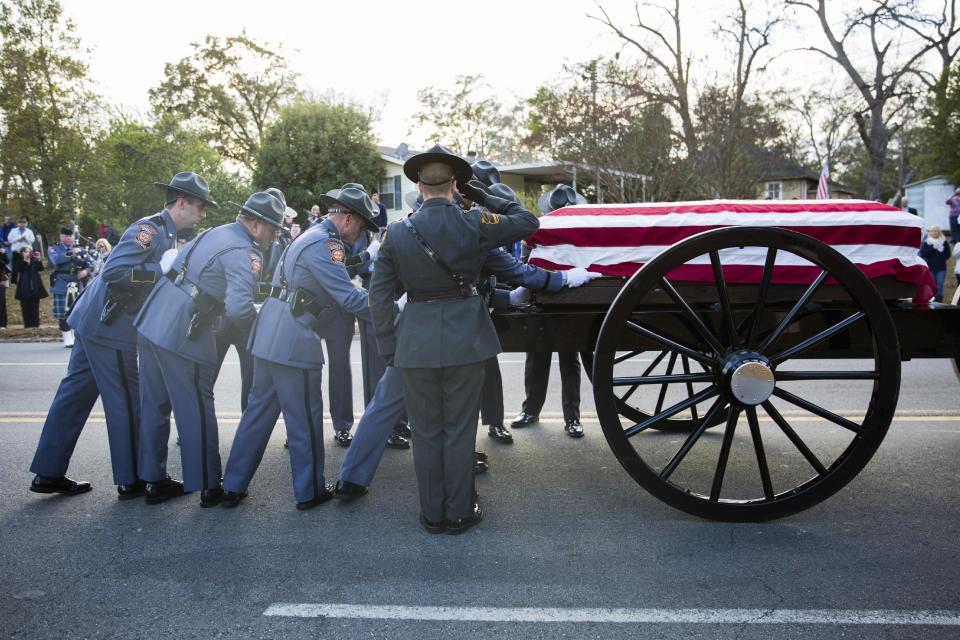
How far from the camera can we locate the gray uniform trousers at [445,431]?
338cm

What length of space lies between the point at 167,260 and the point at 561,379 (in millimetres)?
2818

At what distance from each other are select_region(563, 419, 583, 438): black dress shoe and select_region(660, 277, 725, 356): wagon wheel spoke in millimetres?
1945

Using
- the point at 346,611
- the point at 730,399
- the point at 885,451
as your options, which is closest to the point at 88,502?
the point at 346,611

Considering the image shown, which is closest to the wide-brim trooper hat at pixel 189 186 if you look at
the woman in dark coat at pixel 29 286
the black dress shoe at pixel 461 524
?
the black dress shoe at pixel 461 524

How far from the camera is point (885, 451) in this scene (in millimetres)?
4445

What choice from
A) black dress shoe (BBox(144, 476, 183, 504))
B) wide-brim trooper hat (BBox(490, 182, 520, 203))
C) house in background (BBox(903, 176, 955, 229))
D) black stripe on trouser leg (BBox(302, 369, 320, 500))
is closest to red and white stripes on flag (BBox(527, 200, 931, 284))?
wide-brim trooper hat (BBox(490, 182, 520, 203))

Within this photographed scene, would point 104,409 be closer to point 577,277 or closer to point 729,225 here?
point 577,277

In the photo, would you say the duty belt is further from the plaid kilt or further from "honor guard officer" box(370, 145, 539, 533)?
the plaid kilt

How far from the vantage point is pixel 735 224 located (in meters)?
3.41

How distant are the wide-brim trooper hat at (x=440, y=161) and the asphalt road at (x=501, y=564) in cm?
168

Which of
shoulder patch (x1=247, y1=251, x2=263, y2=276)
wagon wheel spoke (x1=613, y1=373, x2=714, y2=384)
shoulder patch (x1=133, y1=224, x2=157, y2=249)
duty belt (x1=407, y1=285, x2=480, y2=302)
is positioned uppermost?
shoulder patch (x1=133, y1=224, x2=157, y2=249)

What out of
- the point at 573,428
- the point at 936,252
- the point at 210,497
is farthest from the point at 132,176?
the point at 210,497

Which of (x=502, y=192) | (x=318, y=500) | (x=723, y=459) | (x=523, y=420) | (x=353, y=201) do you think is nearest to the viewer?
(x=723, y=459)

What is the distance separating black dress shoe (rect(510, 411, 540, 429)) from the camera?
5.34 m
